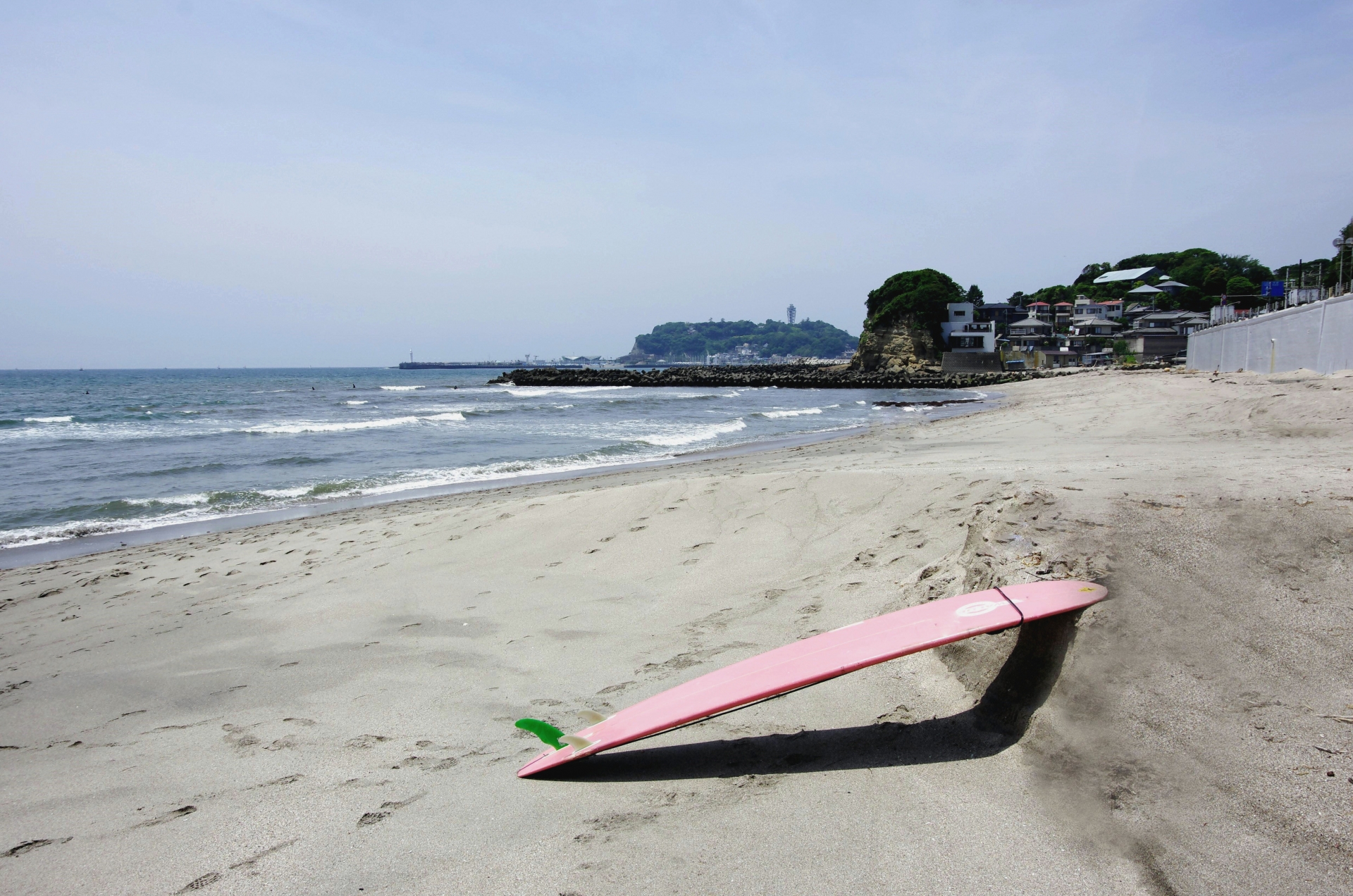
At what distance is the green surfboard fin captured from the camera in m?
2.76

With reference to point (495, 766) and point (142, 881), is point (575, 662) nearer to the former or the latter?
point (495, 766)

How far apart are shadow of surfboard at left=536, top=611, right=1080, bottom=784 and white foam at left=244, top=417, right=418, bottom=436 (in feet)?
70.4

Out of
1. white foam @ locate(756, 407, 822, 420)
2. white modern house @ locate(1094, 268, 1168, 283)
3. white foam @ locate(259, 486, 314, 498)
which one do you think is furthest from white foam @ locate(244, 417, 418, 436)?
white modern house @ locate(1094, 268, 1168, 283)

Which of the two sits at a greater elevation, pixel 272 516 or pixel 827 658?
pixel 827 658

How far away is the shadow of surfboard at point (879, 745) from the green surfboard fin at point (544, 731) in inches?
4.5

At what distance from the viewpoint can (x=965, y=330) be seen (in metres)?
65.8

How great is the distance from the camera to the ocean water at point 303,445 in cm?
1098

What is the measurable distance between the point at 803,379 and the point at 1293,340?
41.5 m

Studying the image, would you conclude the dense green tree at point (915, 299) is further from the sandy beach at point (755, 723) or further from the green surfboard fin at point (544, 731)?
the green surfboard fin at point (544, 731)

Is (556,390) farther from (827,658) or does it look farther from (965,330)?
(827,658)

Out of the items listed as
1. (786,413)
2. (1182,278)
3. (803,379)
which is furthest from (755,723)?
(1182,278)

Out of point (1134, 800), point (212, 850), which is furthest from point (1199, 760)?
point (212, 850)

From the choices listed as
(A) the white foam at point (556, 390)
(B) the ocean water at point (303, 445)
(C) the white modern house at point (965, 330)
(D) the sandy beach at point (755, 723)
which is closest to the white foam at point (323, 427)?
(B) the ocean water at point (303, 445)

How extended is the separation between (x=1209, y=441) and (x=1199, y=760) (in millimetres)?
8521
